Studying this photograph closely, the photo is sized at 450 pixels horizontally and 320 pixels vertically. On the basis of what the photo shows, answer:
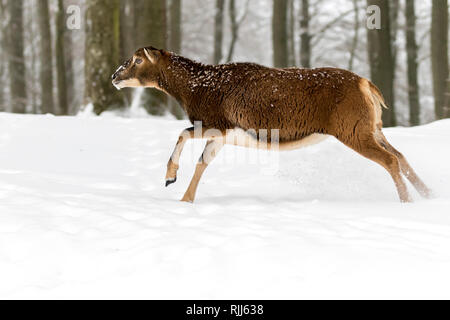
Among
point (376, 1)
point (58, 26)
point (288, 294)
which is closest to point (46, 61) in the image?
point (58, 26)

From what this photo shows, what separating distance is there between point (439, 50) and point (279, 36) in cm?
387

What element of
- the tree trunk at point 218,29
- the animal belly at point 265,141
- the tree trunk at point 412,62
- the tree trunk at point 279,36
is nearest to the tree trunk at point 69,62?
the tree trunk at point 218,29

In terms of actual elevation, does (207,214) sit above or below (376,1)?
below

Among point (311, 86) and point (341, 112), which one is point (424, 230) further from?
point (311, 86)

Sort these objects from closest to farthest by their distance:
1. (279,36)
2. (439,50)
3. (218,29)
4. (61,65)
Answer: (439,50), (279,36), (61,65), (218,29)

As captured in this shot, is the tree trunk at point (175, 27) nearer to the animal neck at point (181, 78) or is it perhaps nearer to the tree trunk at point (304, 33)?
the tree trunk at point (304, 33)

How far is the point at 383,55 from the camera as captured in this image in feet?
39.8

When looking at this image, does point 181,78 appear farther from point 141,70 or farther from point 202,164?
point 202,164

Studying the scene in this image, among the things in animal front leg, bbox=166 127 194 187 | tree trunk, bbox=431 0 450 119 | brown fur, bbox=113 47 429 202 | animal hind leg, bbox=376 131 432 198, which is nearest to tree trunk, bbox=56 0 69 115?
tree trunk, bbox=431 0 450 119

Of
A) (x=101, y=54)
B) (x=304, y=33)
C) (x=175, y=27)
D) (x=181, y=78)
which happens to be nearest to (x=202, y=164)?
(x=181, y=78)

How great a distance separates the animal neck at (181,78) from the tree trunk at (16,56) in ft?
41.2

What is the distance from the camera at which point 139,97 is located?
35.8ft

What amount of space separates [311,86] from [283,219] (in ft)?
4.86

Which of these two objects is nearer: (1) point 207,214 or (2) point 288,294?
(2) point 288,294
